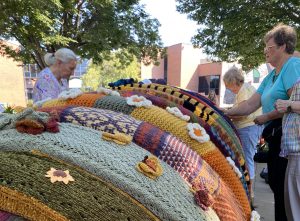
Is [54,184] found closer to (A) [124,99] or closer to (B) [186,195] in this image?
(B) [186,195]

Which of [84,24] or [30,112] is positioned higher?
[84,24]

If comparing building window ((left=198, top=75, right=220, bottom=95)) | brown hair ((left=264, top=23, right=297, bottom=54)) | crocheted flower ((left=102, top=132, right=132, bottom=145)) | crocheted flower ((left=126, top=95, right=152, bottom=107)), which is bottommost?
building window ((left=198, top=75, right=220, bottom=95))

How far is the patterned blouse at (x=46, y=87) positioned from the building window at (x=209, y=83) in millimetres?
32096

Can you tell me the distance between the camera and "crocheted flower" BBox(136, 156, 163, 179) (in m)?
0.76

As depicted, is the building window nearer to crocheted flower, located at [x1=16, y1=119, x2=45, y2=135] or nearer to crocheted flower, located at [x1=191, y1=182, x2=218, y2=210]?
crocheted flower, located at [x1=191, y1=182, x2=218, y2=210]

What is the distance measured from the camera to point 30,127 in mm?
769

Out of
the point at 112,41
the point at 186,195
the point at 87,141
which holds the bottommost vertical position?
the point at 186,195

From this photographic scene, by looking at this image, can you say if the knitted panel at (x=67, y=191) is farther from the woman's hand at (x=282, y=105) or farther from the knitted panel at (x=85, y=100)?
the woman's hand at (x=282, y=105)

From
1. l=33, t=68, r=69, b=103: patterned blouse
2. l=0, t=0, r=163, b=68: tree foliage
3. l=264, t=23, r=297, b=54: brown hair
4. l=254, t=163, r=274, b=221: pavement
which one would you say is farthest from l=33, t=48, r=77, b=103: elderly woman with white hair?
l=0, t=0, r=163, b=68: tree foliage

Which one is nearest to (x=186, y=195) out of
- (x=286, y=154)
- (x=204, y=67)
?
(x=286, y=154)

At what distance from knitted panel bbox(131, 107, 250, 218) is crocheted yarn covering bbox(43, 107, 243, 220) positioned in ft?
0.28

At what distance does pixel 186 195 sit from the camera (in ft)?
2.67

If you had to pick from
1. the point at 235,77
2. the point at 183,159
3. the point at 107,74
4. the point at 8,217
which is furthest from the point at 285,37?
the point at 107,74

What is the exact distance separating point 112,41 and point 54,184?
36.2 ft
